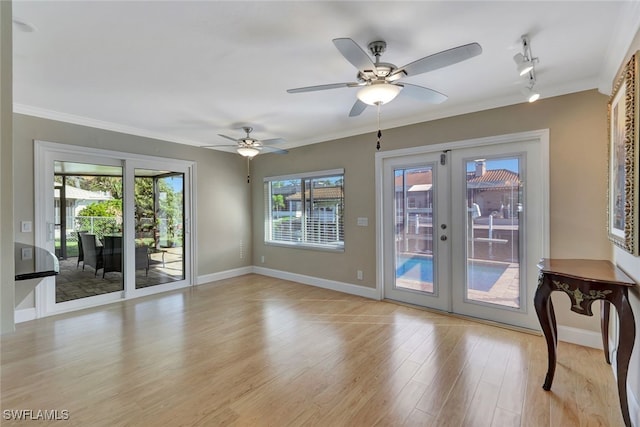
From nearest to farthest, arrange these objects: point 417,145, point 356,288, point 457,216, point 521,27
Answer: point 521,27
point 457,216
point 417,145
point 356,288

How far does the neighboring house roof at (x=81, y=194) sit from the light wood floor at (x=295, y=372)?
1550 mm

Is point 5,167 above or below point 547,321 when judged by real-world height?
above

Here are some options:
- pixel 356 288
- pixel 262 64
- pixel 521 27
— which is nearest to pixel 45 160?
pixel 262 64

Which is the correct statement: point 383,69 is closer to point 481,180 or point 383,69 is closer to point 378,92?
point 378,92

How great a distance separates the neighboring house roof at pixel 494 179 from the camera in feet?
10.5

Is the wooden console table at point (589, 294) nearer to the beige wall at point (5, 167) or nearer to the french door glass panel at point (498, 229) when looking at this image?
the french door glass panel at point (498, 229)

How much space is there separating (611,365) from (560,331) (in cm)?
52

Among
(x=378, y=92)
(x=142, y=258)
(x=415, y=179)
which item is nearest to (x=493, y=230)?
(x=415, y=179)

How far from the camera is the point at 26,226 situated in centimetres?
346

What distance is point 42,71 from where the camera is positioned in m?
2.53

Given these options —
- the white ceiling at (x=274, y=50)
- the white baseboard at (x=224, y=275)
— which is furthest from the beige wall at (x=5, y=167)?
the white baseboard at (x=224, y=275)

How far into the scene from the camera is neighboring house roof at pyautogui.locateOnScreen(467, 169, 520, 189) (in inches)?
126

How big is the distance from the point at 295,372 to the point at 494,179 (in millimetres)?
2942

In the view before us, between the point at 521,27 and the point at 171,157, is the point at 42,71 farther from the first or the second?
the point at 521,27
